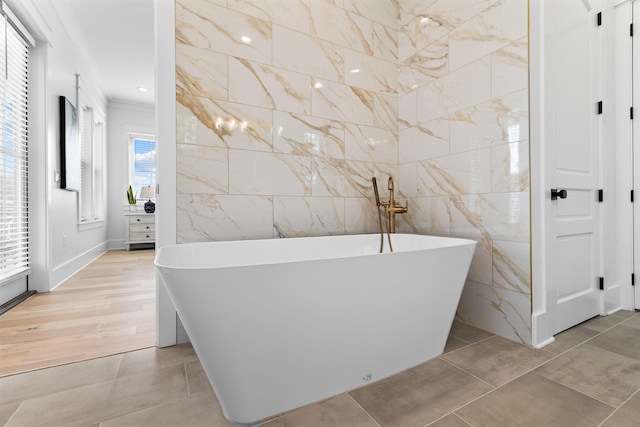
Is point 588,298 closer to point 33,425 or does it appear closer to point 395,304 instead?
point 395,304

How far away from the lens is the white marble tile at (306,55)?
1.97 metres

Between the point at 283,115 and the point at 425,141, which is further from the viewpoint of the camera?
the point at 425,141

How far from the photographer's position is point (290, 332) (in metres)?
1.05

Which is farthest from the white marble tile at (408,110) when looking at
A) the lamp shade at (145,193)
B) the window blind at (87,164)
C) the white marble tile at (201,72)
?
the lamp shade at (145,193)

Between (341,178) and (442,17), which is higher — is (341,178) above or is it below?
below

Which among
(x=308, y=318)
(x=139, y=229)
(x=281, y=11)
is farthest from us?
(x=139, y=229)

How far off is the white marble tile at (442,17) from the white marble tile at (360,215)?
123 cm

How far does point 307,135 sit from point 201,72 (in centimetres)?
73

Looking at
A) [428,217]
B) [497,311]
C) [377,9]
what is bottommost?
[497,311]

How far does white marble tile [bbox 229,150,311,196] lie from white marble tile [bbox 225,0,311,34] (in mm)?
857

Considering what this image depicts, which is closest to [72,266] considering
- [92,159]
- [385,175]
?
[92,159]

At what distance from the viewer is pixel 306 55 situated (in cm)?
206

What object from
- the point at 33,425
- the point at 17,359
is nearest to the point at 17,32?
the point at 17,359

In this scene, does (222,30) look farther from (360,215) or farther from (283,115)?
(360,215)
